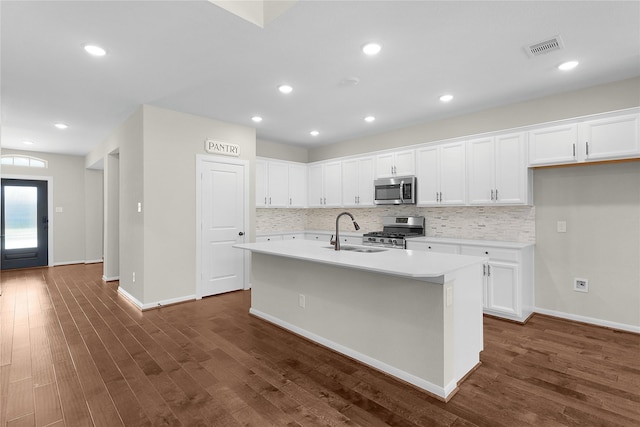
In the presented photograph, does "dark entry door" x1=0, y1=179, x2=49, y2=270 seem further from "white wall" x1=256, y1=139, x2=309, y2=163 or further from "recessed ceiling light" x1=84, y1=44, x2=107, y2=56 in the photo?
"recessed ceiling light" x1=84, y1=44, x2=107, y2=56

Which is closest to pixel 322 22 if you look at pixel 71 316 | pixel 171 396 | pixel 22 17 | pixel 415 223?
pixel 22 17

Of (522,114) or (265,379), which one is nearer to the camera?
(265,379)

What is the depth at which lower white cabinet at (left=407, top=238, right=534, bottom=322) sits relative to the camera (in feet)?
12.0

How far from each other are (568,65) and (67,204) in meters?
9.93

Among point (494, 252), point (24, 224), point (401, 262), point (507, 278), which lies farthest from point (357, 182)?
point (24, 224)

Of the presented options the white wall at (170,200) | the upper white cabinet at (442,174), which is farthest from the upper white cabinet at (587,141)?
the white wall at (170,200)

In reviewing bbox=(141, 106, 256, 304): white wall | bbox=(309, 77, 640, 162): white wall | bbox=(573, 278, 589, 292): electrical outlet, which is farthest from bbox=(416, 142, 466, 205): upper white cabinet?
bbox=(141, 106, 256, 304): white wall

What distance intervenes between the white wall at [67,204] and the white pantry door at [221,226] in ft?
17.1

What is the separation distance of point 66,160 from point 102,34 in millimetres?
6810

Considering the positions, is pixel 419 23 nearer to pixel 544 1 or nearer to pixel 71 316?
pixel 544 1

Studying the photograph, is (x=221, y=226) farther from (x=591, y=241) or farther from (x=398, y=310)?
(x=591, y=241)

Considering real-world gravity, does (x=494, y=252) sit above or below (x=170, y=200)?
below

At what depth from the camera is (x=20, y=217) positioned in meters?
7.11

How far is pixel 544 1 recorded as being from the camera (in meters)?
2.15
